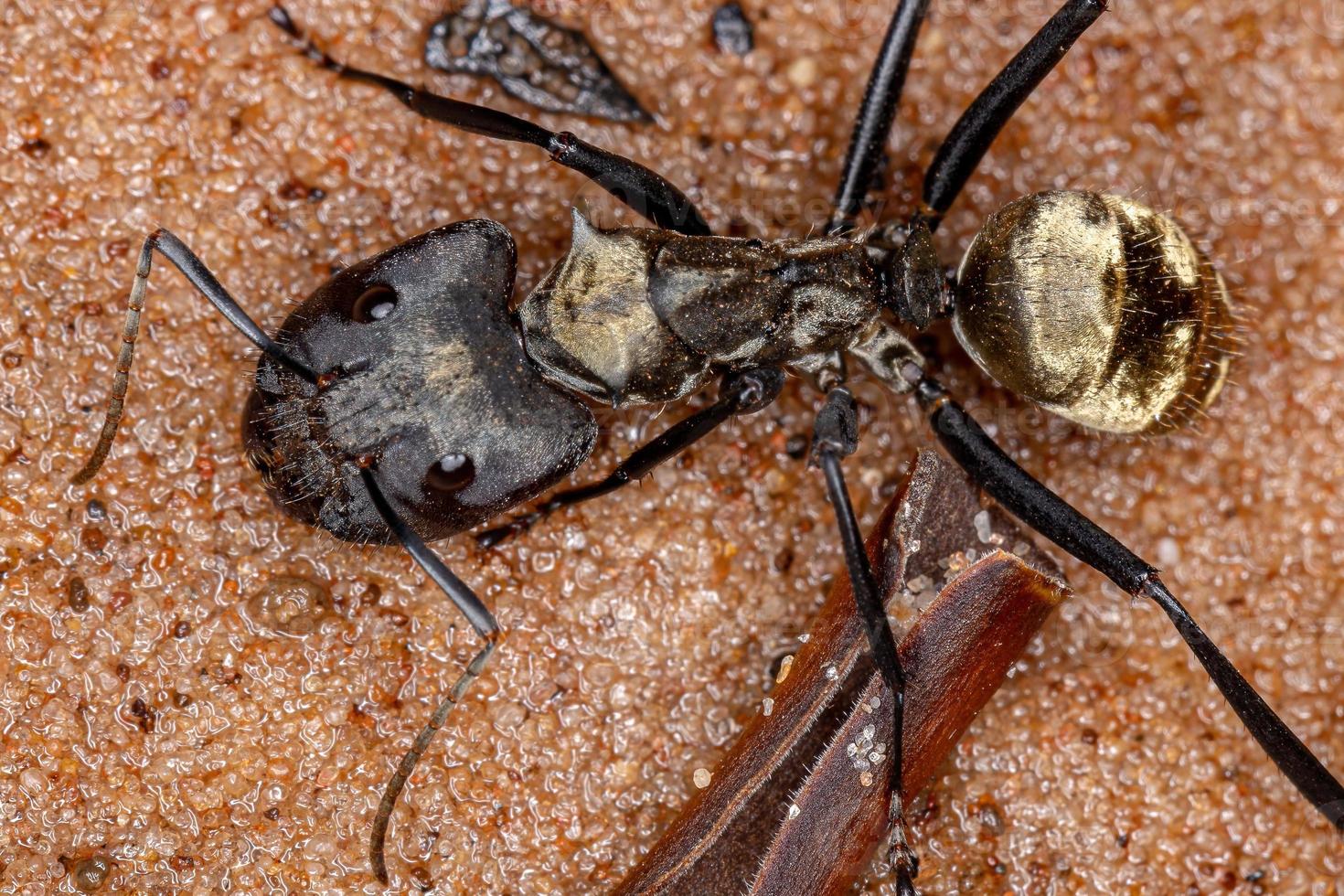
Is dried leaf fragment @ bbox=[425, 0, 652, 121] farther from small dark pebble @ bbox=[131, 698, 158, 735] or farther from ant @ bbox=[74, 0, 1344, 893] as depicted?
small dark pebble @ bbox=[131, 698, 158, 735]

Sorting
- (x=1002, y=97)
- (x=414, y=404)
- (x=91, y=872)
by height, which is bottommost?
(x=91, y=872)

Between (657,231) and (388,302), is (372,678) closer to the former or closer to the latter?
(388,302)

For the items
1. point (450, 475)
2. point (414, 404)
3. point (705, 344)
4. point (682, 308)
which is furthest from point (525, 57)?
point (450, 475)

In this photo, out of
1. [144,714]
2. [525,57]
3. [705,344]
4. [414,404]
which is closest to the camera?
[414,404]

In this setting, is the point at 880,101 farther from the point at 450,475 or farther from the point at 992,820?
the point at 992,820

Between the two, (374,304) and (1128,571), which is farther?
(1128,571)

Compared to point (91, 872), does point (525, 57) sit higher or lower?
higher

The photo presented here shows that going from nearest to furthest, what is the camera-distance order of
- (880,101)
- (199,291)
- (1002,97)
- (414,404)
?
(414,404)
(199,291)
(1002,97)
(880,101)
